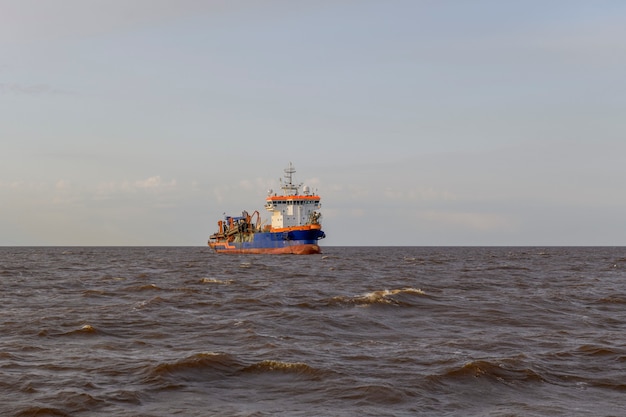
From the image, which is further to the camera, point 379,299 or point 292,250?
point 292,250

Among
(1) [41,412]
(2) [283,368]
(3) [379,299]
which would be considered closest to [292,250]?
(3) [379,299]

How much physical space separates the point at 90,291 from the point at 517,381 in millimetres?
26519

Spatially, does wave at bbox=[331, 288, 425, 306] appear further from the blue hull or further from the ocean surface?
the blue hull

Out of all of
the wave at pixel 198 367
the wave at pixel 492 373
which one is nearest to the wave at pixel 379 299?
the wave at pixel 492 373

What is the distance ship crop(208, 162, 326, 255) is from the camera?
94250 millimetres

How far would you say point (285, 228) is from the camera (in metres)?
97.4

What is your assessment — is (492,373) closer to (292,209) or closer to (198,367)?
(198,367)

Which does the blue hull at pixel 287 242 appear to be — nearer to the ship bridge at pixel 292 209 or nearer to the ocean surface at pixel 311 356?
the ship bridge at pixel 292 209

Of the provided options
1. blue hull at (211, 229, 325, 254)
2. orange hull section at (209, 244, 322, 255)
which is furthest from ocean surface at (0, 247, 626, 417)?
orange hull section at (209, 244, 322, 255)

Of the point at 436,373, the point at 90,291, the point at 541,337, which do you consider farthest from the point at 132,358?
the point at 90,291

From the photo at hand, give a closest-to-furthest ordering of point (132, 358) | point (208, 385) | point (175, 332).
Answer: point (208, 385) → point (132, 358) → point (175, 332)

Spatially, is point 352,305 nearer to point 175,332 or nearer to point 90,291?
point 175,332

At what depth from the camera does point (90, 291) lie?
33875 millimetres

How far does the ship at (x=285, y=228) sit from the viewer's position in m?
94.2
